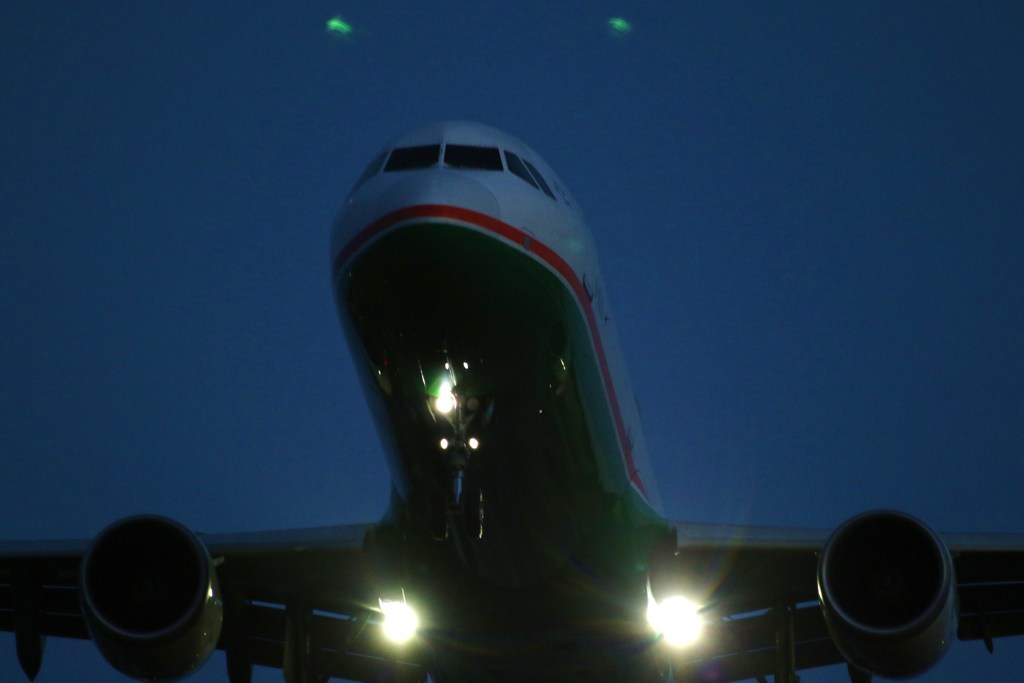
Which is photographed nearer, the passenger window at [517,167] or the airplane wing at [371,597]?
the passenger window at [517,167]

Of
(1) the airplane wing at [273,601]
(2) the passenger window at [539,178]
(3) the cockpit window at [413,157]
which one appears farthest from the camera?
(1) the airplane wing at [273,601]

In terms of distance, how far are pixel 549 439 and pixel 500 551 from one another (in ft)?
4.22

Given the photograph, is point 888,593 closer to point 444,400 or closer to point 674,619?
point 674,619

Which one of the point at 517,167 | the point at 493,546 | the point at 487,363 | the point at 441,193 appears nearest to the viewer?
the point at 441,193

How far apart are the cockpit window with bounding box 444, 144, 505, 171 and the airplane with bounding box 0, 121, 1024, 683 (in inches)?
1.2

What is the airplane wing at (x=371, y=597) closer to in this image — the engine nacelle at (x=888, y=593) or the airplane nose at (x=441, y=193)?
the engine nacelle at (x=888, y=593)

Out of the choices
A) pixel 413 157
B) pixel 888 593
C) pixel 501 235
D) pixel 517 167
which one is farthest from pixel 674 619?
pixel 413 157

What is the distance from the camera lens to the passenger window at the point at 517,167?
10.9 m

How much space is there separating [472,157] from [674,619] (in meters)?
5.93

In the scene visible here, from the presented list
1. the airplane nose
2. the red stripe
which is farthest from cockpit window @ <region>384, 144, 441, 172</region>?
the red stripe

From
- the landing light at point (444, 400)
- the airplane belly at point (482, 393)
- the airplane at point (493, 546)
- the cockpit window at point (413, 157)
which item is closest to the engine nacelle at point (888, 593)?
the airplane at point (493, 546)

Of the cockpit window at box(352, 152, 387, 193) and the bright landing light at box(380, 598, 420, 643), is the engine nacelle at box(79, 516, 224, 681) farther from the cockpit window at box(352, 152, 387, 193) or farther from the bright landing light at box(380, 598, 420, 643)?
the cockpit window at box(352, 152, 387, 193)

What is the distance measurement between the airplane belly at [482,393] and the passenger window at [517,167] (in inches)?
38.0

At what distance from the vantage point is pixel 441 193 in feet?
32.0
